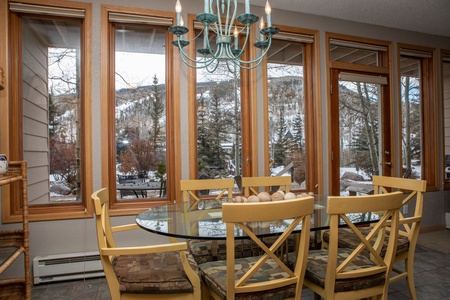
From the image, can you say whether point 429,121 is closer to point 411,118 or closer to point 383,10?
point 411,118

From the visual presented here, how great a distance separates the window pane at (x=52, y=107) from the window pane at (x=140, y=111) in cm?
39

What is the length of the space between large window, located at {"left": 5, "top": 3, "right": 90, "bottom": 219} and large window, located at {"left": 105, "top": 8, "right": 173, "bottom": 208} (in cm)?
28

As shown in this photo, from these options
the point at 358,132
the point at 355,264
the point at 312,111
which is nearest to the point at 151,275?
the point at 355,264

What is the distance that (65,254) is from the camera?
2.72 metres

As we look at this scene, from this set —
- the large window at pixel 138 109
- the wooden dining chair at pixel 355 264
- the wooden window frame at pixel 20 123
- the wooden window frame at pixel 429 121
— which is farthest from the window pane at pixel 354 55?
the wooden window frame at pixel 20 123

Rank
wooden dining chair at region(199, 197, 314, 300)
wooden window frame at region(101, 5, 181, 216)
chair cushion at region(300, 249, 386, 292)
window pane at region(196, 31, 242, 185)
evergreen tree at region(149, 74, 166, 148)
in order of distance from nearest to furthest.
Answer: wooden dining chair at region(199, 197, 314, 300)
chair cushion at region(300, 249, 386, 292)
wooden window frame at region(101, 5, 181, 216)
evergreen tree at region(149, 74, 166, 148)
window pane at region(196, 31, 242, 185)

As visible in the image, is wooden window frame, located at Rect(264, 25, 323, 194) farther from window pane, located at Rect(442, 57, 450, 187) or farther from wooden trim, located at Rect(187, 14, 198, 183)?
window pane, located at Rect(442, 57, 450, 187)

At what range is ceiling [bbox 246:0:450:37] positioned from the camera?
329 centimetres

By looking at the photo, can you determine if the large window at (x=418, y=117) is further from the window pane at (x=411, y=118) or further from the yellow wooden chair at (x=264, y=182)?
the yellow wooden chair at (x=264, y=182)

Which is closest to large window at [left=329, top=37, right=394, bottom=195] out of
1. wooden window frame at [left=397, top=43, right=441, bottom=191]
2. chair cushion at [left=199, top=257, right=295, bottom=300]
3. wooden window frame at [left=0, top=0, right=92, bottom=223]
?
wooden window frame at [left=397, top=43, right=441, bottom=191]

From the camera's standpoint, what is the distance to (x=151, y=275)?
5.25ft

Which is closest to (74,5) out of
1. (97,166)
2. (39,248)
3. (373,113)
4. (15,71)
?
(15,71)

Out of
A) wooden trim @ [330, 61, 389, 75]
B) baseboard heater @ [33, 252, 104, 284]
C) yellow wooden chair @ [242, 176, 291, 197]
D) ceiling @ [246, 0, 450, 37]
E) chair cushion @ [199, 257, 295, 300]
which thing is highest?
ceiling @ [246, 0, 450, 37]

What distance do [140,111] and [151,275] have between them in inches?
74.9
